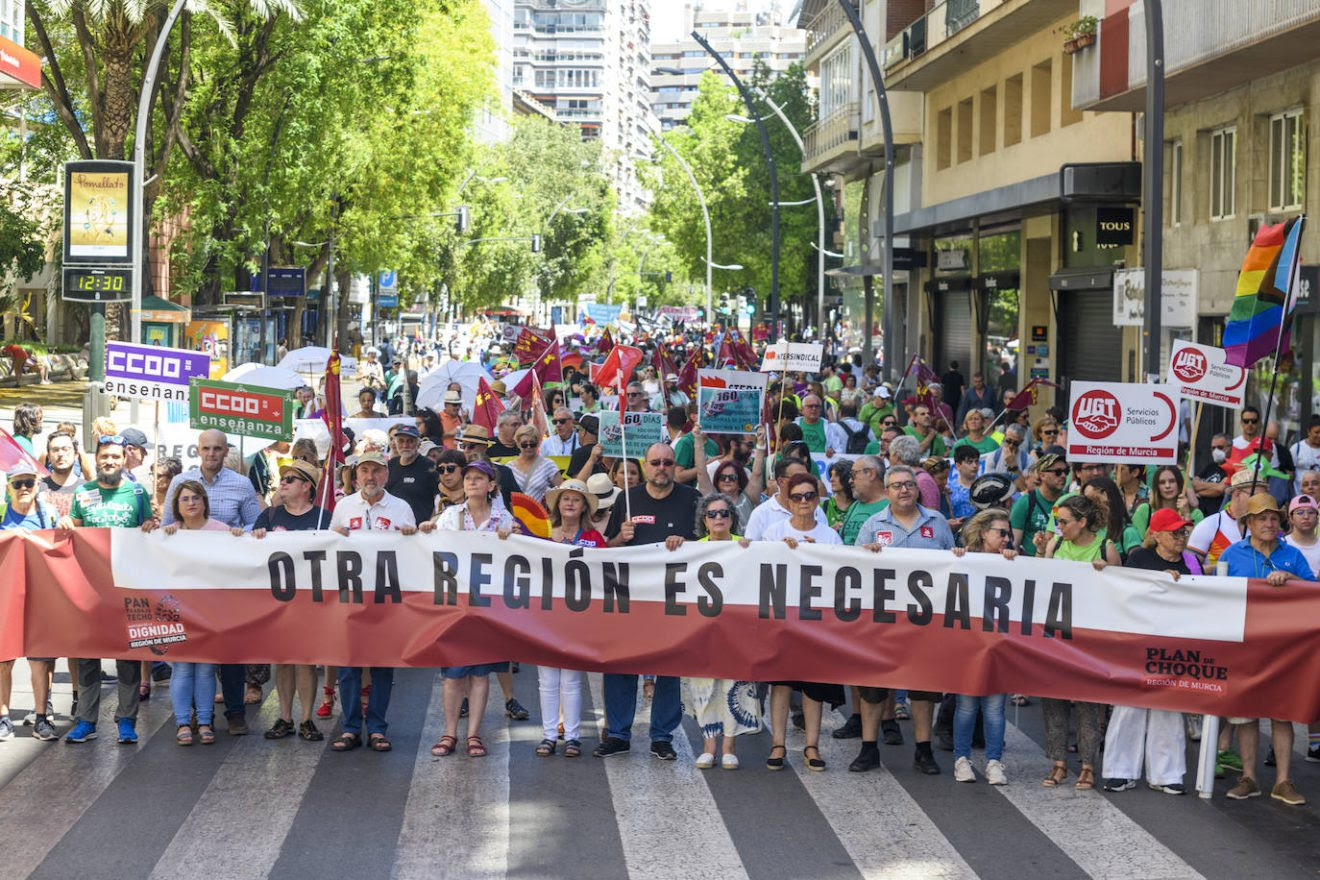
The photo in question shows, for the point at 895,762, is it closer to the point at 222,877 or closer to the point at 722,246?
the point at 222,877

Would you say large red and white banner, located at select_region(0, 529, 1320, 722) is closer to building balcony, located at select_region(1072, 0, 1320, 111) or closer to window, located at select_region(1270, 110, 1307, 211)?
building balcony, located at select_region(1072, 0, 1320, 111)

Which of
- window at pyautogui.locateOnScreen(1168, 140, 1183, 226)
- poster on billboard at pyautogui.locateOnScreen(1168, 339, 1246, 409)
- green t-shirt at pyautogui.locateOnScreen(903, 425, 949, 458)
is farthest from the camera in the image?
window at pyautogui.locateOnScreen(1168, 140, 1183, 226)

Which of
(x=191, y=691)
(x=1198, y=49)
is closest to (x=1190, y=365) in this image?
(x=191, y=691)

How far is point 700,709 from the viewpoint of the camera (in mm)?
10312

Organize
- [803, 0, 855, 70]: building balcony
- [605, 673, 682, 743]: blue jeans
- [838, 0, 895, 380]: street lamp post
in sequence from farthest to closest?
[803, 0, 855, 70]: building balcony, [838, 0, 895, 380]: street lamp post, [605, 673, 682, 743]: blue jeans

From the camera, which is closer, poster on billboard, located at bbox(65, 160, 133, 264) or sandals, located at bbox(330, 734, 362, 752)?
sandals, located at bbox(330, 734, 362, 752)

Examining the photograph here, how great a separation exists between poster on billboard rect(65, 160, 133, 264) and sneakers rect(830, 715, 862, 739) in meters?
18.8

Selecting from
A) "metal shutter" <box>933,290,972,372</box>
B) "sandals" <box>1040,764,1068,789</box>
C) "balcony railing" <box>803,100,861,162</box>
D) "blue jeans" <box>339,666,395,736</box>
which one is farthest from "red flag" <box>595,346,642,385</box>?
"balcony railing" <box>803,100,861,162</box>

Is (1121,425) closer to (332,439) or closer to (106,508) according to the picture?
(332,439)

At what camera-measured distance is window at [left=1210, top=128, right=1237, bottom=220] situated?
23.8m

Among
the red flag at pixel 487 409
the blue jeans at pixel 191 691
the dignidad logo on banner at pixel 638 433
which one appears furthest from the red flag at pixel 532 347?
the blue jeans at pixel 191 691

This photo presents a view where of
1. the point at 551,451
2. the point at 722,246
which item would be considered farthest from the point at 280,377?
the point at 722,246

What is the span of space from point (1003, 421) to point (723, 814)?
42.0ft

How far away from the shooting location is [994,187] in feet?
113
